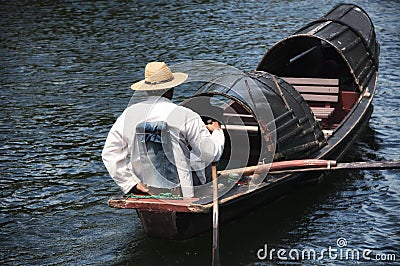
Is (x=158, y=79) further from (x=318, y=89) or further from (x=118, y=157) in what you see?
(x=318, y=89)

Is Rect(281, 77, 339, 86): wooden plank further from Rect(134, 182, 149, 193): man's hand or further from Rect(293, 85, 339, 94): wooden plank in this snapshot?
Rect(134, 182, 149, 193): man's hand

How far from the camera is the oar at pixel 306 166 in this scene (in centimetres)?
888

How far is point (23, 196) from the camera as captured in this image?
424 inches

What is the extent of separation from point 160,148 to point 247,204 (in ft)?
5.51

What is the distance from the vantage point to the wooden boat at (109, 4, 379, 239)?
334 inches

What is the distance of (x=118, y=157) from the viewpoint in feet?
26.9

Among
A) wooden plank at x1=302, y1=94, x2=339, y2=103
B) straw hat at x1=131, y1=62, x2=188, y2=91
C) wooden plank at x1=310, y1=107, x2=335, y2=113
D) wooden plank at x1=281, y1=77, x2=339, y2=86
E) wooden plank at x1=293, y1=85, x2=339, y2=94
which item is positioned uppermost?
straw hat at x1=131, y1=62, x2=188, y2=91

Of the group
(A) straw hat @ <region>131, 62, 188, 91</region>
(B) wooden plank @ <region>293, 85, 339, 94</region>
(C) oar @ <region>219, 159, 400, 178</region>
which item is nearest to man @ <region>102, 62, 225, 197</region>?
(A) straw hat @ <region>131, 62, 188, 91</region>

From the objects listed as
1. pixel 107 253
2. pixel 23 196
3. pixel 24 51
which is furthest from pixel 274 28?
pixel 107 253

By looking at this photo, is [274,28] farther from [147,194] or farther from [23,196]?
[147,194]

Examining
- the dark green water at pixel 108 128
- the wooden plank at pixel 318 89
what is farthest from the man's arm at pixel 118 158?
the wooden plank at pixel 318 89

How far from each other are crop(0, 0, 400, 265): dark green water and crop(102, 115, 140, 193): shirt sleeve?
1.08 m

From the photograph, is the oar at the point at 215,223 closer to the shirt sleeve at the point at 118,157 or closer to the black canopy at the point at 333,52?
the shirt sleeve at the point at 118,157

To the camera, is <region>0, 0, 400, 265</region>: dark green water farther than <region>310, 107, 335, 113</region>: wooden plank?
No
